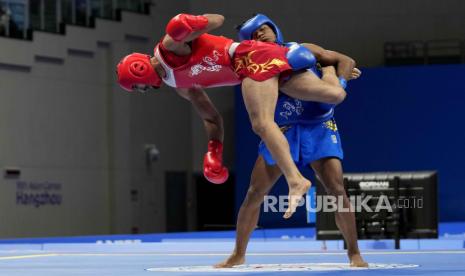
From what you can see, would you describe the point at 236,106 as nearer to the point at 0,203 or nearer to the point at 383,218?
the point at 0,203

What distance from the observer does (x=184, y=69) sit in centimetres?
534

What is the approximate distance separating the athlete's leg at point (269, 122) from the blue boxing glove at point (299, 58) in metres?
0.13

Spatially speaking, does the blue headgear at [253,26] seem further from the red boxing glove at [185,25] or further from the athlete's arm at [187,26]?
the red boxing glove at [185,25]

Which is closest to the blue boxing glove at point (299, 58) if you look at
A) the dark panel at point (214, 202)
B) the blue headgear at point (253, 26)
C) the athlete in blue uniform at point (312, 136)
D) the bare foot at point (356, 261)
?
the athlete in blue uniform at point (312, 136)

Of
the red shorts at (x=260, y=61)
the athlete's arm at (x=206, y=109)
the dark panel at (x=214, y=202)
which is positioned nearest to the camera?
the red shorts at (x=260, y=61)

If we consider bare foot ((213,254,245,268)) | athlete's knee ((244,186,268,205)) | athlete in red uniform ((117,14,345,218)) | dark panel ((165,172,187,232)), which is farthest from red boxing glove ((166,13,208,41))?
dark panel ((165,172,187,232))

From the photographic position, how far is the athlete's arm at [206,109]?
5703 millimetres

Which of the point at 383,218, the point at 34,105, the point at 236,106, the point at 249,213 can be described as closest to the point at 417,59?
the point at 236,106

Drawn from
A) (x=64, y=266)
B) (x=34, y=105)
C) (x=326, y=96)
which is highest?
(x=34, y=105)

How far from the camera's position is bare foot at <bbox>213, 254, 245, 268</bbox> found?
553cm

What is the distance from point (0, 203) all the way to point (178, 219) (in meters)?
5.20

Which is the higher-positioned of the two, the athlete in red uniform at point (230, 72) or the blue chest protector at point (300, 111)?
the athlete in red uniform at point (230, 72)

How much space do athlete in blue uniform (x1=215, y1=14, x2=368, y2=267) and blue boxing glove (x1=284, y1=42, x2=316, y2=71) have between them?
0.13 m

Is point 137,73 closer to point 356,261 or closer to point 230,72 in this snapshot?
point 230,72
